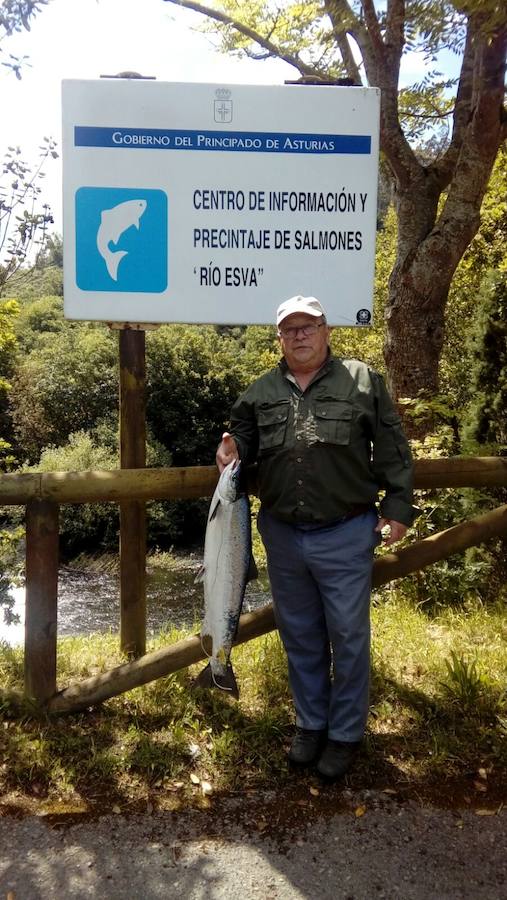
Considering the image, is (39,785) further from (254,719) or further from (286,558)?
(286,558)

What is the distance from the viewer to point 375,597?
5.89 meters

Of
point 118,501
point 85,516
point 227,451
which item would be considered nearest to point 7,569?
point 118,501

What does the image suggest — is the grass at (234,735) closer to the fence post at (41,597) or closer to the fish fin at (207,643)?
the fence post at (41,597)

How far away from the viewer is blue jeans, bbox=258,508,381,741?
9.43 feet

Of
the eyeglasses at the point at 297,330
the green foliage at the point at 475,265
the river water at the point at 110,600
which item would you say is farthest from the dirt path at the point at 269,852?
the river water at the point at 110,600

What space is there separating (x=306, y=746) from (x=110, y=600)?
50.7 feet

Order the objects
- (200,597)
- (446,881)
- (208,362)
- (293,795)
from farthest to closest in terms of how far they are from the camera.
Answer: (208,362) → (200,597) → (293,795) → (446,881)

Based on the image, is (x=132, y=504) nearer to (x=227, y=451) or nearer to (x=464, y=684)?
(x=227, y=451)

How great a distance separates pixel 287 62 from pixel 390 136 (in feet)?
9.56

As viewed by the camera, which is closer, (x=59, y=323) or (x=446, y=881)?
(x=446, y=881)

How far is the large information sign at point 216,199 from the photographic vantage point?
335 centimetres

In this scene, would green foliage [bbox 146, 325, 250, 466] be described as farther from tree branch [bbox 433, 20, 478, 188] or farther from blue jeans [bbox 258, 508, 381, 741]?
blue jeans [bbox 258, 508, 381, 741]

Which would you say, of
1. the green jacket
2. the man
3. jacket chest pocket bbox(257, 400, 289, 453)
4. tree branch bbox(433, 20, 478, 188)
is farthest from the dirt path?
tree branch bbox(433, 20, 478, 188)

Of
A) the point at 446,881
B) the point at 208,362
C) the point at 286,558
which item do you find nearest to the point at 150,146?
the point at 286,558
